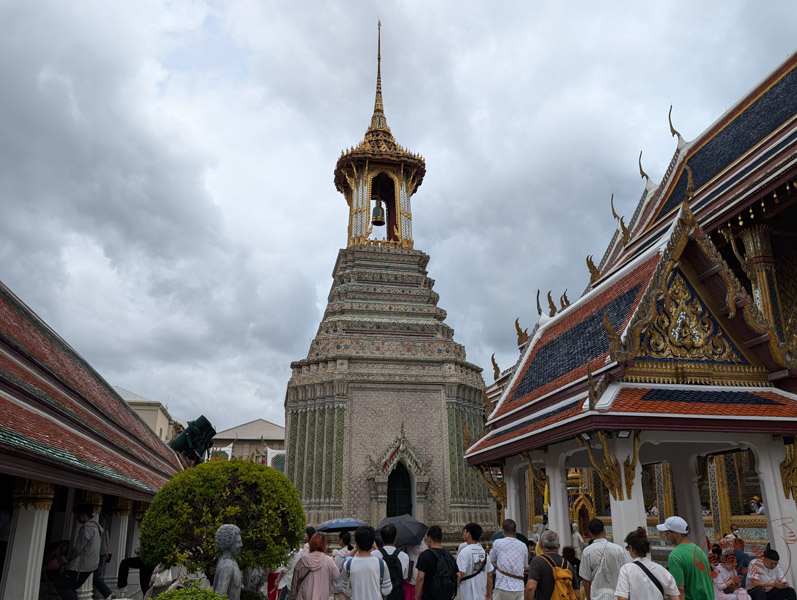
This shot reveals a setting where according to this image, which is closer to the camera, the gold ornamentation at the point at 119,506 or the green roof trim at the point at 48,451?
the green roof trim at the point at 48,451

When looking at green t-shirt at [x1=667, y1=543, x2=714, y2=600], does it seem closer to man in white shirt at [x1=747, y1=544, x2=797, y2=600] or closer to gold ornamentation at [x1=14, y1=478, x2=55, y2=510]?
man in white shirt at [x1=747, y1=544, x2=797, y2=600]

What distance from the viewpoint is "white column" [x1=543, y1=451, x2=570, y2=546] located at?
854 centimetres

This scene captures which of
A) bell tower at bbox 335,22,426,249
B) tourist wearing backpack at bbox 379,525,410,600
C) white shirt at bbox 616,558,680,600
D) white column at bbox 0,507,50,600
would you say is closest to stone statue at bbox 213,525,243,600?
tourist wearing backpack at bbox 379,525,410,600

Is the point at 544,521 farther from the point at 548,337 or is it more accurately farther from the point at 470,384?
the point at 470,384

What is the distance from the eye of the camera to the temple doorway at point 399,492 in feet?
72.8

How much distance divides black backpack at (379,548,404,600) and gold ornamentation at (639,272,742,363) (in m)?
3.76

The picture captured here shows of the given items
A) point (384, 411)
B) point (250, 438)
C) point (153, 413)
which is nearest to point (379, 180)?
point (384, 411)

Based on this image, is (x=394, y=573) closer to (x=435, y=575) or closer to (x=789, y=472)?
(x=435, y=575)

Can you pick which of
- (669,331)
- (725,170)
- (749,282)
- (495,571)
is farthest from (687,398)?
(725,170)

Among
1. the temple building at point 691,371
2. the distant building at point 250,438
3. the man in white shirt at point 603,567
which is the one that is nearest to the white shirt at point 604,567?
the man in white shirt at point 603,567

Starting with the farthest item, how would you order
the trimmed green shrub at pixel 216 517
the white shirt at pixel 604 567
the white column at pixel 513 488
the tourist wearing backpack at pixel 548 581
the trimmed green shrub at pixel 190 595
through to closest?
1. the white column at pixel 513 488
2. the trimmed green shrub at pixel 216 517
3. the tourist wearing backpack at pixel 548 581
4. the white shirt at pixel 604 567
5. the trimmed green shrub at pixel 190 595

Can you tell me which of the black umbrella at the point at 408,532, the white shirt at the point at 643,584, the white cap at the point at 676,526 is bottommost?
the white shirt at the point at 643,584

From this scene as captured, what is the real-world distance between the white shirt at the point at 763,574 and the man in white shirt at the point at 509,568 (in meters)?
2.31

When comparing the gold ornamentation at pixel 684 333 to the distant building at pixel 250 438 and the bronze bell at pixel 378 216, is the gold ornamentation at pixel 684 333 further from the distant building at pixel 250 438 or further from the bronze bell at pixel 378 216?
the distant building at pixel 250 438
